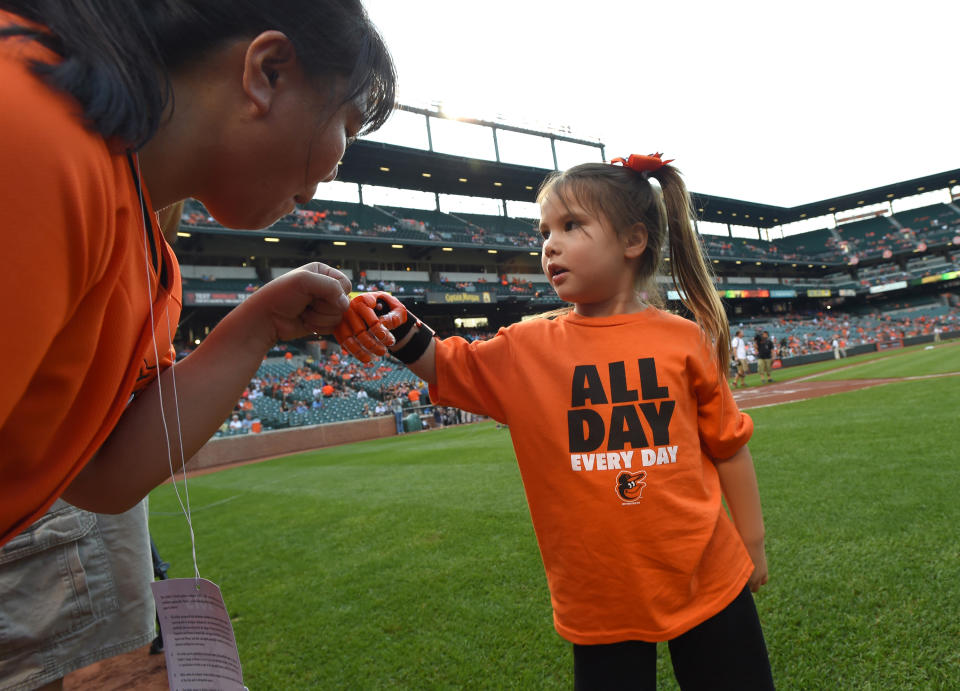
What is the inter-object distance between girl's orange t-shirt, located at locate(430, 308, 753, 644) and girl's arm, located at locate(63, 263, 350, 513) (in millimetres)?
566

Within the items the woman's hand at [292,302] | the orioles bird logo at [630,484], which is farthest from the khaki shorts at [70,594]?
the orioles bird logo at [630,484]

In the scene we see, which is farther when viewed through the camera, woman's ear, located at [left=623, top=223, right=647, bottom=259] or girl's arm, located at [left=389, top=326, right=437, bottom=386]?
woman's ear, located at [left=623, top=223, right=647, bottom=259]

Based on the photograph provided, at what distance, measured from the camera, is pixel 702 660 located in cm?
136

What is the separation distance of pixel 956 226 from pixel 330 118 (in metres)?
64.2

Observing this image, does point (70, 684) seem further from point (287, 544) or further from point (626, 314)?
point (626, 314)

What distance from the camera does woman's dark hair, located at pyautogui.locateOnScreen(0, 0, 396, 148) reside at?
545mm

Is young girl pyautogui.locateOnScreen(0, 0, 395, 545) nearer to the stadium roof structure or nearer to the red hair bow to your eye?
the red hair bow

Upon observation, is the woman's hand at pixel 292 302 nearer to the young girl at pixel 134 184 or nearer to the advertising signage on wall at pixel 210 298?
the young girl at pixel 134 184

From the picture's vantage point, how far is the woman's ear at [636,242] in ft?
5.58

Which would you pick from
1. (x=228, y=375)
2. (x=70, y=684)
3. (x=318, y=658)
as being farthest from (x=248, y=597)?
(x=228, y=375)

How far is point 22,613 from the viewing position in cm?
147

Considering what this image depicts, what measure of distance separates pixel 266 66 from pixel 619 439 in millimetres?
1196

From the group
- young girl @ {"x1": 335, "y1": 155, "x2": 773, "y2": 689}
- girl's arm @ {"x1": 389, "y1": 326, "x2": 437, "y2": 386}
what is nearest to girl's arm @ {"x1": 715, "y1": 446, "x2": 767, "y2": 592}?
young girl @ {"x1": 335, "y1": 155, "x2": 773, "y2": 689}

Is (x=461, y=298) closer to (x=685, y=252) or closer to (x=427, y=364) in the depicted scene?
(x=685, y=252)
